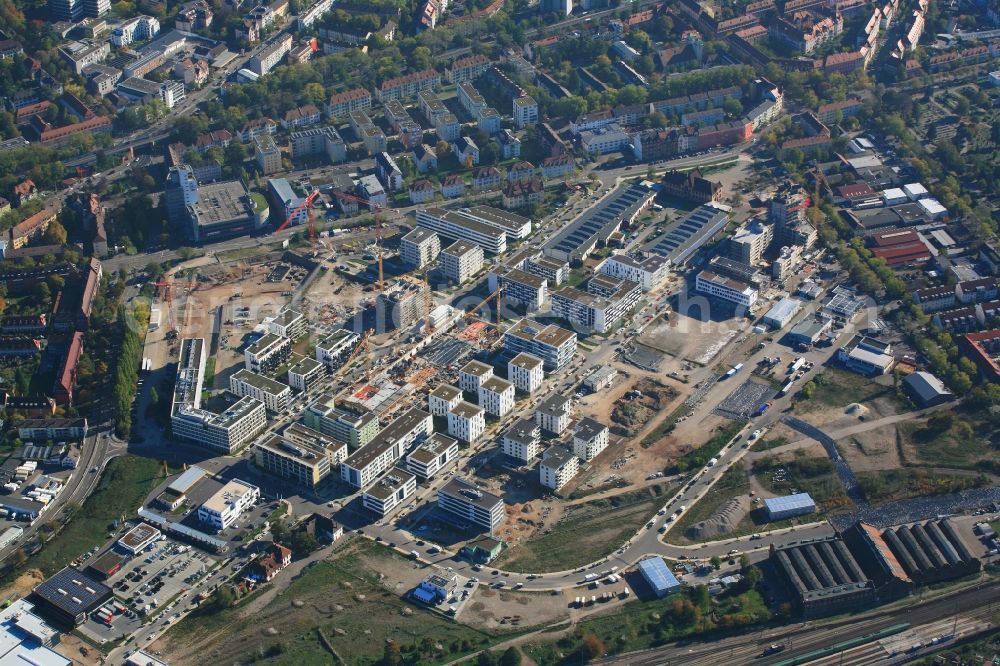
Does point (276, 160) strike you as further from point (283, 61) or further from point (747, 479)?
point (747, 479)

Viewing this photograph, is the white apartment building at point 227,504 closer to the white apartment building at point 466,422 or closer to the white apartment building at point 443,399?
the white apartment building at point 466,422

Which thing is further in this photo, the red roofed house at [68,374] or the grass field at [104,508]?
the red roofed house at [68,374]

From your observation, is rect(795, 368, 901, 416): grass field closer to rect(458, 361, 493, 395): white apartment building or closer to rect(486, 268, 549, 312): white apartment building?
rect(458, 361, 493, 395): white apartment building

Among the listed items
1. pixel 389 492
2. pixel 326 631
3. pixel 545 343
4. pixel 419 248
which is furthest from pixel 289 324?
pixel 326 631

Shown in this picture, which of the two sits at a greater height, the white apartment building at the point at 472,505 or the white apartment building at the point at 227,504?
the white apartment building at the point at 227,504

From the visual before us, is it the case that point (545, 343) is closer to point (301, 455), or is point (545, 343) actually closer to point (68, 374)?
point (301, 455)

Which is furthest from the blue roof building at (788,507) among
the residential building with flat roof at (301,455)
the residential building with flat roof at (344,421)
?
the residential building with flat roof at (301,455)
